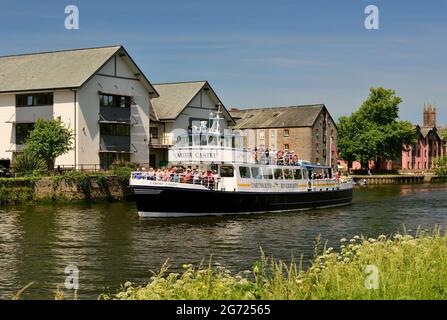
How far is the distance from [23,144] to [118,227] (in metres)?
29.1

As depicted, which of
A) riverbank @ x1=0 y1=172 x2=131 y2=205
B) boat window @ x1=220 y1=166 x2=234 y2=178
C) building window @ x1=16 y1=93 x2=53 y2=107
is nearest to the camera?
boat window @ x1=220 y1=166 x2=234 y2=178

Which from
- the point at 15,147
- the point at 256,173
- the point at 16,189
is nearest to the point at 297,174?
the point at 256,173

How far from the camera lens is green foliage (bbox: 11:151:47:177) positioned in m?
51.9

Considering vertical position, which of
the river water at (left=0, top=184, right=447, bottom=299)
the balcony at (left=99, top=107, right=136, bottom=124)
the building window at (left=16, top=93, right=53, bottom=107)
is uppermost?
the building window at (left=16, top=93, right=53, bottom=107)

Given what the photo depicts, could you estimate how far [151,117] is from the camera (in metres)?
69.6

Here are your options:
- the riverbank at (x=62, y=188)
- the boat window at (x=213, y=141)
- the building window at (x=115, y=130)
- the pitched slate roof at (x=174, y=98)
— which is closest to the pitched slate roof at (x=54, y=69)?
the building window at (x=115, y=130)

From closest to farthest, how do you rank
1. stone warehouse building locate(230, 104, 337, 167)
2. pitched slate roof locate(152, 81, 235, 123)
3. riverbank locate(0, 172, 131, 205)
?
riverbank locate(0, 172, 131, 205) < pitched slate roof locate(152, 81, 235, 123) < stone warehouse building locate(230, 104, 337, 167)

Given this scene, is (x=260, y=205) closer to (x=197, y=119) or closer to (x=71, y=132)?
(x=71, y=132)

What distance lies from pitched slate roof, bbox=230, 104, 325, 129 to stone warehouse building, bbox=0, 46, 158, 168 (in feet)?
113

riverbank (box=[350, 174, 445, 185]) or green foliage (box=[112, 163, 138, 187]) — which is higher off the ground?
green foliage (box=[112, 163, 138, 187])

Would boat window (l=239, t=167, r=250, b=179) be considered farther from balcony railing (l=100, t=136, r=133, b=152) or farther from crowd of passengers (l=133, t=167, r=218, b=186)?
balcony railing (l=100, t=136, r=133, b=152)

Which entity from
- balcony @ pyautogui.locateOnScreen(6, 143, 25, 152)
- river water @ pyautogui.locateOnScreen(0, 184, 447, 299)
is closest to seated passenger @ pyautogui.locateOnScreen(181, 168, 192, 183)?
river water @ pyautogui.locateOnScreen(0, 184, 447, 299)

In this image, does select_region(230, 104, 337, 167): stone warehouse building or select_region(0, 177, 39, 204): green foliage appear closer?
select_region(0, 177, 39, 204): green foliage
